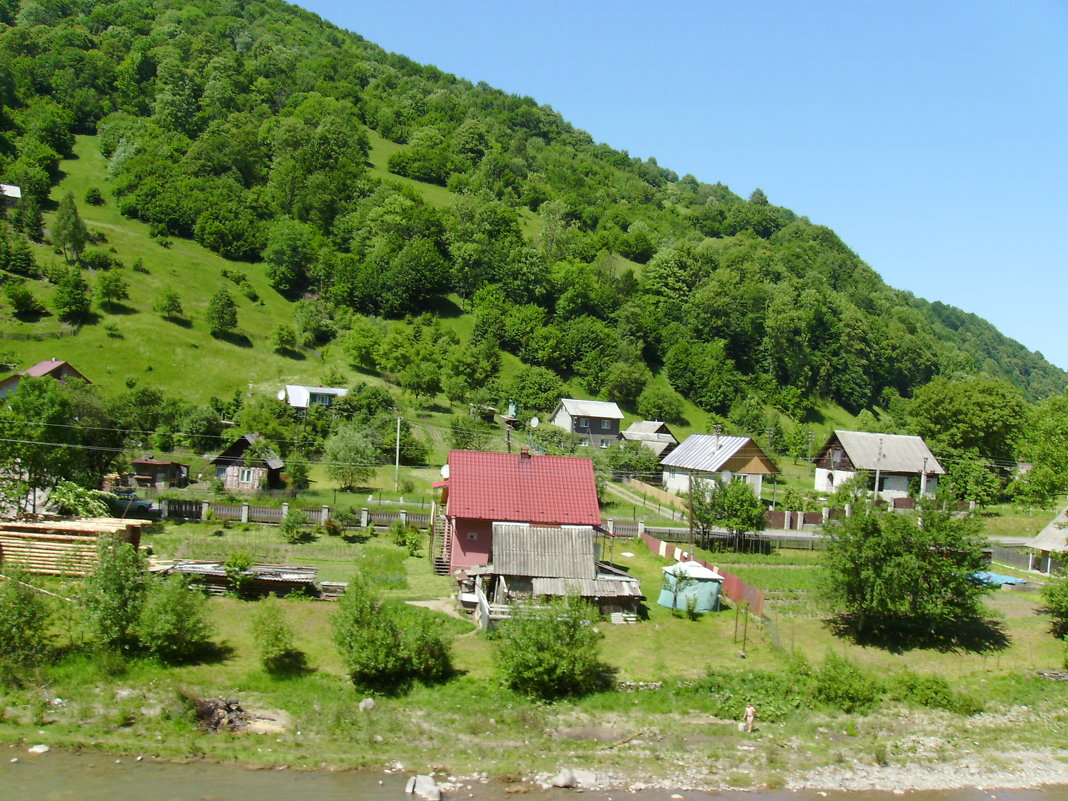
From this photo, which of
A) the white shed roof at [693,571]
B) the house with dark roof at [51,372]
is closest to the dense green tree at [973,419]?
the white shed roof at [693,571]

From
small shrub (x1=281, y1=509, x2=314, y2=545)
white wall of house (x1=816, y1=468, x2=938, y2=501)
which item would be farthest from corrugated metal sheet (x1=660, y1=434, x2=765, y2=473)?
small shrub (x1=281, y1=509, x2=314, y2=545)

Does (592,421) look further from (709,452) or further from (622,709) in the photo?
(622,709)

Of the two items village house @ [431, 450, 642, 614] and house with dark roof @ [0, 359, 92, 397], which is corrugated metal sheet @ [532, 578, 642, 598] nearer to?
village house @ [431, 450, 642, 614]

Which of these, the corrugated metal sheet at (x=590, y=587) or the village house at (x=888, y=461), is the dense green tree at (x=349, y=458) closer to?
the corrugated metal sheet at (x=590, y=587)

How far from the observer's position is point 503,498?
109 feet

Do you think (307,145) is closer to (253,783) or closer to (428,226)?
(428,226)

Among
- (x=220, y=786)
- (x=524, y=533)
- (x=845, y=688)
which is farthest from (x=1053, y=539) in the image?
(x=220, y=786)

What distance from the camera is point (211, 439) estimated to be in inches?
2094

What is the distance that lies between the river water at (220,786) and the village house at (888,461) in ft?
137

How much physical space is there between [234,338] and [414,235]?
31.6m

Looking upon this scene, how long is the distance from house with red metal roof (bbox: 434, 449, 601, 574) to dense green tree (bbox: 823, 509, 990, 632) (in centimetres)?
968

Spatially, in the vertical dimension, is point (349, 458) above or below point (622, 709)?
above

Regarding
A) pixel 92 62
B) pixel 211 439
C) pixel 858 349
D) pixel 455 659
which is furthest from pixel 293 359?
pixel 92 62

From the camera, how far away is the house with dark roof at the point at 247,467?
152 ft
